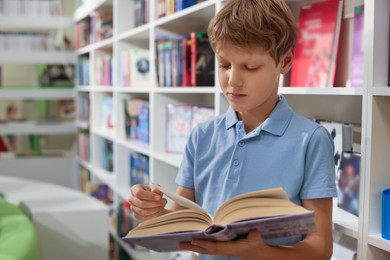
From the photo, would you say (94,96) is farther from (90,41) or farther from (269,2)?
(269,2)

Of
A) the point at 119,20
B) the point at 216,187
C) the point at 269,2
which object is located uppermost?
the point at 119,20

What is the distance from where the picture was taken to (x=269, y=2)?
1.12m

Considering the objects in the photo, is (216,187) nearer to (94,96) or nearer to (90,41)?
(94,96)

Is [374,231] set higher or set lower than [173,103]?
lower

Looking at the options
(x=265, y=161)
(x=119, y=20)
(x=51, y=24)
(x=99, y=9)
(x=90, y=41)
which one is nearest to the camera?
(x=265, y=161)

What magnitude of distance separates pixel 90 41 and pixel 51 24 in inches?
25.4

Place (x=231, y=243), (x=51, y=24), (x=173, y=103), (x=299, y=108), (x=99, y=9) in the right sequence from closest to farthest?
(x=231, y=243), (x=299, y=108), (x=173, y=103), (x=99, y=9), (x=51, y=24)

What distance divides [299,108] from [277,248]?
907 mm

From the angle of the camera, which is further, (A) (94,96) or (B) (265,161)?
(A) (94,96)

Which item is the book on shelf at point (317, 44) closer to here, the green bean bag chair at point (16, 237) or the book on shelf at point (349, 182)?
the book on shelf at point (349, 182)

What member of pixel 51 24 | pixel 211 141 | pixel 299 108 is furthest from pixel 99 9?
pixel 211 141

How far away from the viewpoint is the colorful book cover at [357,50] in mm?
1555

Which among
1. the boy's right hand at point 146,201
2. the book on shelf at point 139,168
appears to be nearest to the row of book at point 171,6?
the book on shelf at point 139,168

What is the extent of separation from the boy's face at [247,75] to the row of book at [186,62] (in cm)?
119
